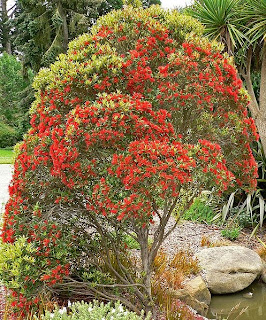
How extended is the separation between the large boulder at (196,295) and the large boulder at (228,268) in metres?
0.32

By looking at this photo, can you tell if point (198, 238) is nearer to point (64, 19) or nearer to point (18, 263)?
point (18, 263)

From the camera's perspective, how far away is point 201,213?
8.95 m

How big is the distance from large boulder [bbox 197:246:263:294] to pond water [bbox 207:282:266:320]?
0.11m

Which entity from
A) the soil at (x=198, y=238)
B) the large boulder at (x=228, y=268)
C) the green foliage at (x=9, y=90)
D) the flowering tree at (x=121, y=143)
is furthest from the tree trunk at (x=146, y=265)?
the green foliage at (x=9, y=90)

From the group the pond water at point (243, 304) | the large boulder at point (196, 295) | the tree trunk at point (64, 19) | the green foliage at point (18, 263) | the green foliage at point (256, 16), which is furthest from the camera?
the tree trunk at point (64, 19)

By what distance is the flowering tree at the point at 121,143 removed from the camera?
340cm

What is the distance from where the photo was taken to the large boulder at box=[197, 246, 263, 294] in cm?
604

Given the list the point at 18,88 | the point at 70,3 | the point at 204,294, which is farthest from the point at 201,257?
the point at 18,88

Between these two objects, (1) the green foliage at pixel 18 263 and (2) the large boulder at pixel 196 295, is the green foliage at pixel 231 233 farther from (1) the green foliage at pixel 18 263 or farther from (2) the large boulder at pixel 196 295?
(1) the green foliage at pixel 18 263

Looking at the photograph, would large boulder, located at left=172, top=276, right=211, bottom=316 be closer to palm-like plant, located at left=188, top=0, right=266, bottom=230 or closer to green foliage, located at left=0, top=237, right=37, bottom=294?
green foliage, located at left=0, top=237, right=37, bottom=294

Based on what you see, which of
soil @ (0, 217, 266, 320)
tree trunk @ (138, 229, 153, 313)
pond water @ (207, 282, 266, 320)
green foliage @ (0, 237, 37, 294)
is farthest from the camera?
soil @ (0, 217, 266, 320)

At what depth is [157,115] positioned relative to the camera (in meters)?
3.67

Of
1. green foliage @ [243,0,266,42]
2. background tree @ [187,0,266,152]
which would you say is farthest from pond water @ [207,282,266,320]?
green foliage @ [243,0,266,42]

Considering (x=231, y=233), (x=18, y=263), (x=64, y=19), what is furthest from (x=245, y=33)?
(x=64, y=19)
